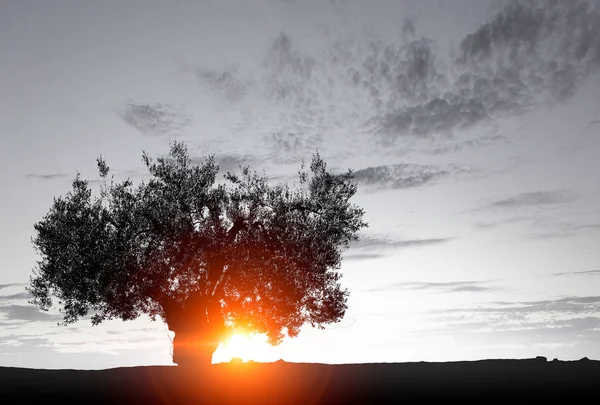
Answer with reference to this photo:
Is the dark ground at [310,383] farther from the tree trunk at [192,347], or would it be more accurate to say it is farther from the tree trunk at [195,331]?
the tree trunk at [195,331]

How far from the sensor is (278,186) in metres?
37.3

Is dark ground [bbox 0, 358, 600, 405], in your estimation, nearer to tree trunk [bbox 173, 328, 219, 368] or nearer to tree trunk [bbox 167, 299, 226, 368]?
tree trunk [bbox 173, 328, 219, 368]

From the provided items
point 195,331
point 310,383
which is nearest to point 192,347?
point 195,331

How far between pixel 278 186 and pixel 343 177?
3877mm

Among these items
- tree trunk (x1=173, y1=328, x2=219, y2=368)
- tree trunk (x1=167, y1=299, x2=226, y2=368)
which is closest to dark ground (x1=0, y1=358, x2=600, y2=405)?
tree trunk (x1=173, y1=328, x2=219, y2=368)

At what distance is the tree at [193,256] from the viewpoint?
35.9 meters

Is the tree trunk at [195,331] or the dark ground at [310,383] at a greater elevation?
the tree trunk at [195,331]

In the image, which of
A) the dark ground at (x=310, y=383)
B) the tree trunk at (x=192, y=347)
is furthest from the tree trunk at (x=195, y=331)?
the dark ground at (x=310, y=383)

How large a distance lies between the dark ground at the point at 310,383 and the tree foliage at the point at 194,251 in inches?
125

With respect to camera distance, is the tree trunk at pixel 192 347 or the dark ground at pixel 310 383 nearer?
the dark ground at pixel 310 383

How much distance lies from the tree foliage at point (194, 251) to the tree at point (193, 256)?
0.05 metres

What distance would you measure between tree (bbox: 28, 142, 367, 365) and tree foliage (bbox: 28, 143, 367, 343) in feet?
0.18

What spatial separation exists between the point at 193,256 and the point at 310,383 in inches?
367

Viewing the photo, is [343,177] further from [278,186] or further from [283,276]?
[283,276]
